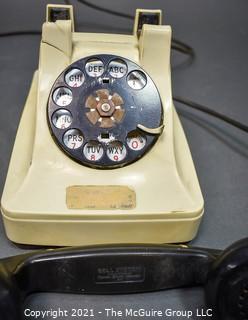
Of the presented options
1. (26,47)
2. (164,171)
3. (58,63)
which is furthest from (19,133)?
(26,47)

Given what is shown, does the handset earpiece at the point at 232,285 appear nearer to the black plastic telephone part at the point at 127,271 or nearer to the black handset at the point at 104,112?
the black plastic telephone part at the point at 127,271

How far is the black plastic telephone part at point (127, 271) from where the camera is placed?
0.51m

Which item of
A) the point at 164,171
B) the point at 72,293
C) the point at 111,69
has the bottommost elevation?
the point at 72,293

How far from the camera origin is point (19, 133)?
74 centimetres

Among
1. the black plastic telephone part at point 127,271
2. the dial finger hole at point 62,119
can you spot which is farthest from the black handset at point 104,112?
the black plastic telephone part at point 127,271

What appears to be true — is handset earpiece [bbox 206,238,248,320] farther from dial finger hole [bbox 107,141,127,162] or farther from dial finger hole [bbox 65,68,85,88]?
dial finger hole [bbox 65,68,85,88]

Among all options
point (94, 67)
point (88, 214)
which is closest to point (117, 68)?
point (94, 67)

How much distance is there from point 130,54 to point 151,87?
0.07 meters

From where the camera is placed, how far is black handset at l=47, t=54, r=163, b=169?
26.9 inches

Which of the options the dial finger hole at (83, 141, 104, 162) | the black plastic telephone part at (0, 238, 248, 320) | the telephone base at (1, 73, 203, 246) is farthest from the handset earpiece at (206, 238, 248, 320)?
the dial finger hole at (83, 141, 104, 162)

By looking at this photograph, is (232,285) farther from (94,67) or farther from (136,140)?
(94,67)

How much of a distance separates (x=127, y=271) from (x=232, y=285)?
0.13 metres

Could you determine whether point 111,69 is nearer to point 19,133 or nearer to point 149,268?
point 19,133

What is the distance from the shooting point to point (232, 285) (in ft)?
1.64
